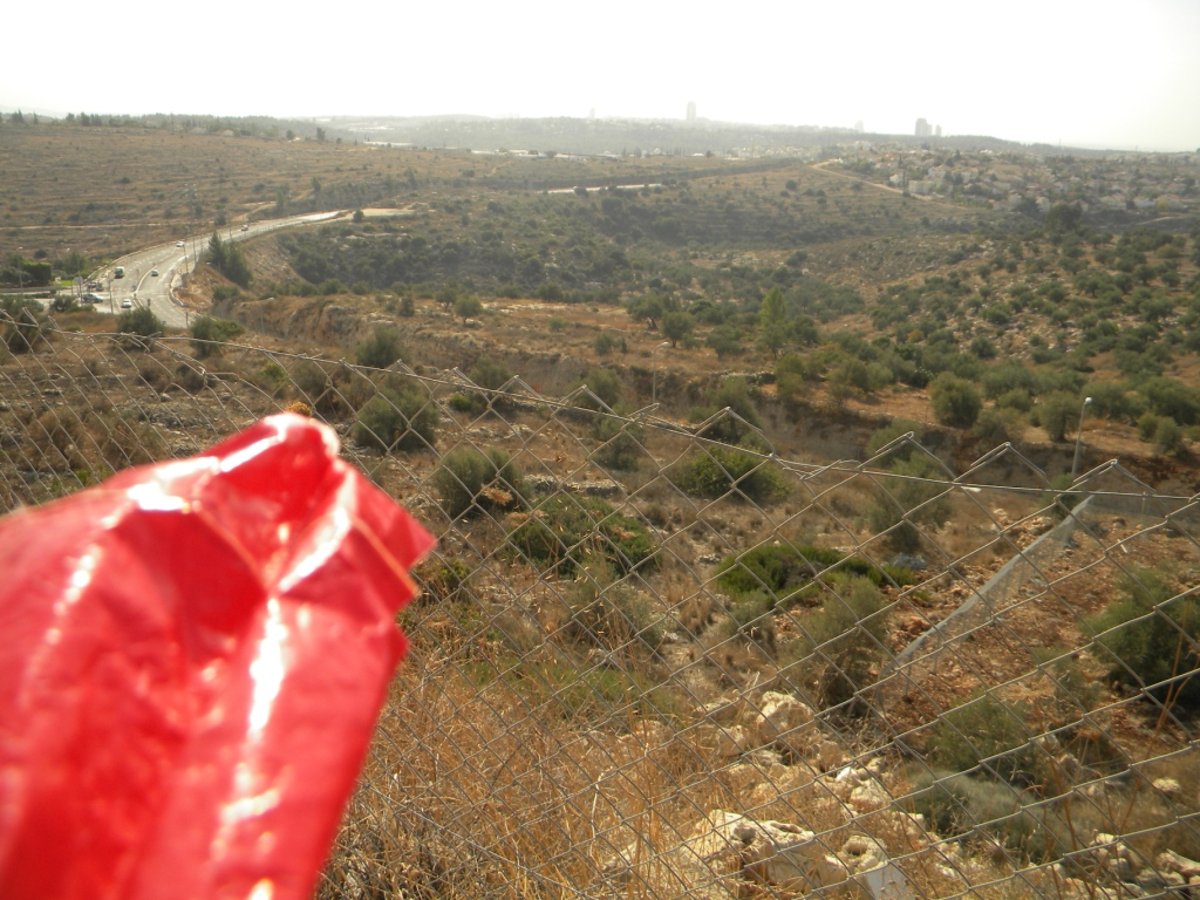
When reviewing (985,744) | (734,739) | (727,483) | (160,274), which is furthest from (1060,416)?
(160,274)

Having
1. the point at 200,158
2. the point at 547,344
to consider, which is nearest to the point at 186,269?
the point at 547,344

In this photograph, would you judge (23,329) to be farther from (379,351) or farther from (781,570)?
(379,351)

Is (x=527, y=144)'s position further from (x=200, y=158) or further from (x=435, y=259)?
(x=435, y=259)

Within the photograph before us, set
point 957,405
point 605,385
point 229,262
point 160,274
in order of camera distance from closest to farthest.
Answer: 1. point 957,405
2. point 605,385
3. point 160,274
4. point 229,262

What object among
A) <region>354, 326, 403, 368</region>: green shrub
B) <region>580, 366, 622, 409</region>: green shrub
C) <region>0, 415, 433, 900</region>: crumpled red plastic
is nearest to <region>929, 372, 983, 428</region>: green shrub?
<region>580, 366, 622, 409</region>: green shrub

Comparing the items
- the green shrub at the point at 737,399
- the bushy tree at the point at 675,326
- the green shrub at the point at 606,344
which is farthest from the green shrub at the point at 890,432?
the bushy tree at the point at 675,326
